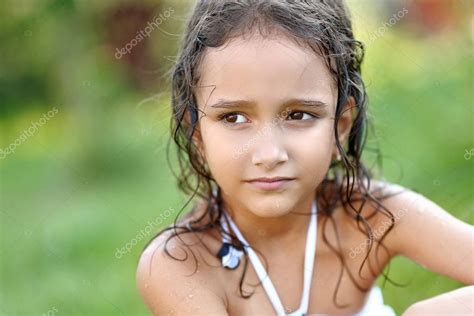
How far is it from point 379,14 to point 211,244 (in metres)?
3.76

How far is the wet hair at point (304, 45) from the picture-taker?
2080mm

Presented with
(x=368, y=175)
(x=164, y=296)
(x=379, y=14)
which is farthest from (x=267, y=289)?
(x=379, y=14)

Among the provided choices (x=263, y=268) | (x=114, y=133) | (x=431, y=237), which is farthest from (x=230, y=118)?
(x=114, y=133)

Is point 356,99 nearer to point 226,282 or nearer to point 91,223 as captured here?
point 226,282

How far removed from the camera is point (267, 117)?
2002 millimetres

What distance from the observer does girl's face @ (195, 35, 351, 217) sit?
198cm
